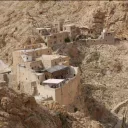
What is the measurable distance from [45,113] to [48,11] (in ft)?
125

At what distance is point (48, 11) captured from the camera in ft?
219

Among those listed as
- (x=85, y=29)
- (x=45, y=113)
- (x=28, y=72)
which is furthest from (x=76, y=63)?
(x=45, y=113)

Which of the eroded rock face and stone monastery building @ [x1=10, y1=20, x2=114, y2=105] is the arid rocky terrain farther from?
the eroded rock face

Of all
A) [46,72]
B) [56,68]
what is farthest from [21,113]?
[56,68]

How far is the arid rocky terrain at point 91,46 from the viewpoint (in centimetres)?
4853

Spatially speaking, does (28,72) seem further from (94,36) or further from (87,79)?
(94,36)

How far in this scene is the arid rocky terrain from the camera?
159 feet

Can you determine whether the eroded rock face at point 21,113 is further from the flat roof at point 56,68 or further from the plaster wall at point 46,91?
the flat roof at point 56,68

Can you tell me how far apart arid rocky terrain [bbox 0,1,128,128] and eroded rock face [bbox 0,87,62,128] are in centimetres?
1401

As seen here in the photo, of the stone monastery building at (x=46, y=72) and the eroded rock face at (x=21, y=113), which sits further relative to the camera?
the stone monastery building at (x=46, y=72)

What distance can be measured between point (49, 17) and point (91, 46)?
10.8 metres

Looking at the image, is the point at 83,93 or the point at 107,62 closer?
the point at 83,93

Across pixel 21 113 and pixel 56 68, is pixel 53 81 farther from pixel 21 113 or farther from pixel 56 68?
pixel 21 113

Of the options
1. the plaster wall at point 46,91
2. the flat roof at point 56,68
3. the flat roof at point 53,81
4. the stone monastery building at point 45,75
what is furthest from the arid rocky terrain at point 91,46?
the plaster wall at point 46,91
